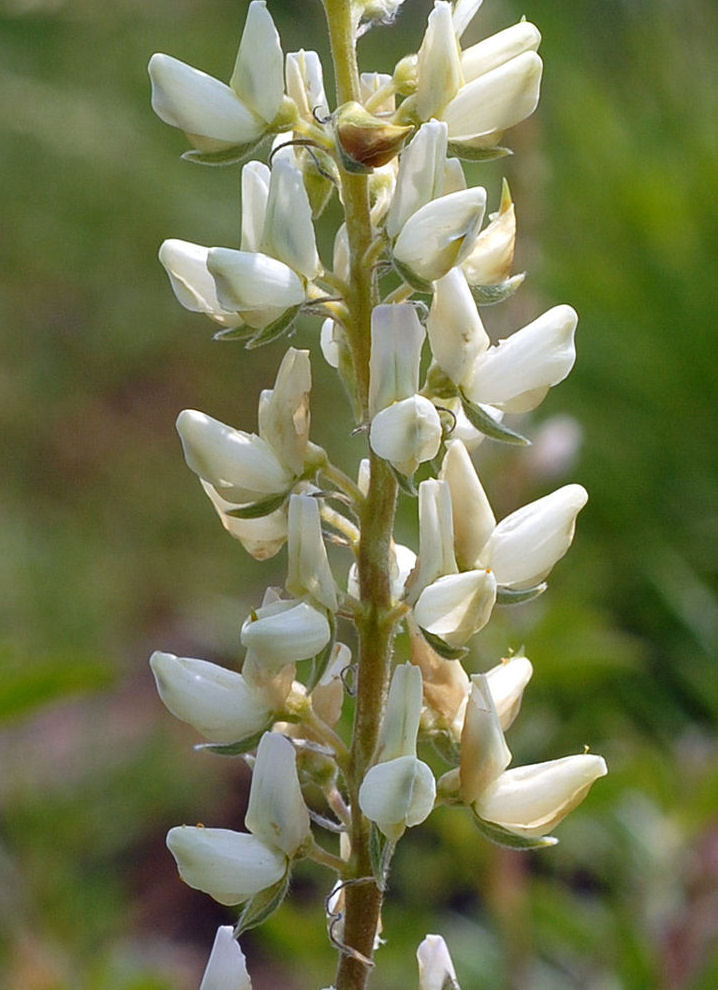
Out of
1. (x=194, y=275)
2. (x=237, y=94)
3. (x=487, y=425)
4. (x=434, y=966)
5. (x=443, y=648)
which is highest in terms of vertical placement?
(x=237, y=94)

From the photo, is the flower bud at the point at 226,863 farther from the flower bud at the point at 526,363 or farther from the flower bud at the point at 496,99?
the flower bud at the point at 496,99

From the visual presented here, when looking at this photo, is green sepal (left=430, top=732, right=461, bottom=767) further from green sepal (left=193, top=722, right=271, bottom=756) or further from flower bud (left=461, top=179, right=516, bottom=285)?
flower bud (left=461, top=179, right=516, bottom=285)

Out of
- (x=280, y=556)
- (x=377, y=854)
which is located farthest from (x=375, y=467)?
(x=280, y=556)

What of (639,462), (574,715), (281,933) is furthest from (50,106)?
(281,933)

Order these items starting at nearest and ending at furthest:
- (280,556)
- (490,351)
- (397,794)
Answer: (397,794)
(490,351)
(280,556)

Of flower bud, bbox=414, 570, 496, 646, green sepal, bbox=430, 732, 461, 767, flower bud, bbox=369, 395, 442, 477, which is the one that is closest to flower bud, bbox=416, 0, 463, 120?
flower bud, bbox=369, 395, 442, 477

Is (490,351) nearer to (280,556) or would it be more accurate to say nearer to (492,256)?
(492,256)
